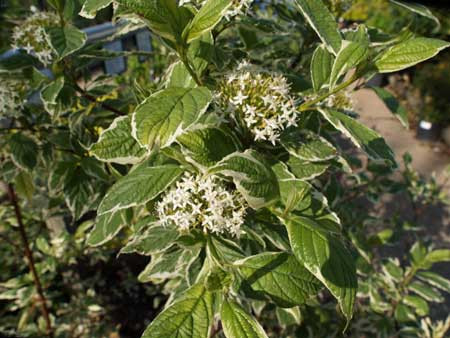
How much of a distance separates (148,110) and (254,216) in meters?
0.34

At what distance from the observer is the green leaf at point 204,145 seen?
2.14 feet

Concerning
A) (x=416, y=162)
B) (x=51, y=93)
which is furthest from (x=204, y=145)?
(x=416, y=162)

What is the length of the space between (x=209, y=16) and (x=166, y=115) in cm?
15

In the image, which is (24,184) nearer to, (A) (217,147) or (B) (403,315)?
(A) (217,147)

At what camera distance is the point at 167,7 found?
53 centimetres

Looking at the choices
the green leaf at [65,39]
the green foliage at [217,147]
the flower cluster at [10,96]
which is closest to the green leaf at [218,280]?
the green foliage at [217,147]

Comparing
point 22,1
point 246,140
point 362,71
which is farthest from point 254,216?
point 22,1

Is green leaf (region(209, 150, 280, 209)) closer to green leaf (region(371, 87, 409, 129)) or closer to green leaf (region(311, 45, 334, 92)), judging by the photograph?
green leaf (region(311, 45, 334, 92))

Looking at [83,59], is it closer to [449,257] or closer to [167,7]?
[167,7]

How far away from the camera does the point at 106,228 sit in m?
0.94

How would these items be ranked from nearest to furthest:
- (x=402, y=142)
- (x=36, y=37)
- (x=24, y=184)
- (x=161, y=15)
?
(x=161, y=15)
(x=36, y=37)
(x=24, y=184)
(x=402, y=142)

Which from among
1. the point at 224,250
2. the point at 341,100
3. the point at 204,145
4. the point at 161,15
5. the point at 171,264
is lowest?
the point at 171,264

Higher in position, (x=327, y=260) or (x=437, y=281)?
(x=327, y=260)

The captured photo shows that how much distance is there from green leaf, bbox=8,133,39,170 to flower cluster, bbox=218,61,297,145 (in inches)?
26.4
